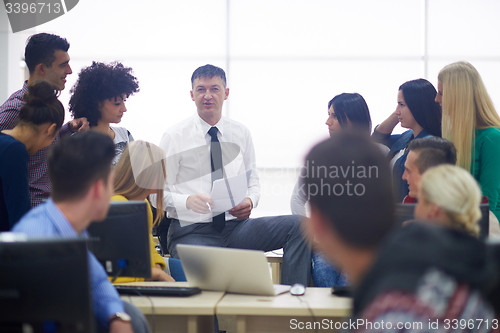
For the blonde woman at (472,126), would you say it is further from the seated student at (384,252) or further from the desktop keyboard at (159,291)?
the seated student at (384,252)

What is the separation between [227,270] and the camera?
1901 millimetres

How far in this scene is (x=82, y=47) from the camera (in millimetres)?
5152

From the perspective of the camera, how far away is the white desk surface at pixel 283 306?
→ 1744mm

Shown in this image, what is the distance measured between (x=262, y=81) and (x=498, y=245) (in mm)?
4031

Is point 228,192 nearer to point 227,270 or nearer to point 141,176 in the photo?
point 141,176

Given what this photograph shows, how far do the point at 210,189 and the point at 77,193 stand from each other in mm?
1975

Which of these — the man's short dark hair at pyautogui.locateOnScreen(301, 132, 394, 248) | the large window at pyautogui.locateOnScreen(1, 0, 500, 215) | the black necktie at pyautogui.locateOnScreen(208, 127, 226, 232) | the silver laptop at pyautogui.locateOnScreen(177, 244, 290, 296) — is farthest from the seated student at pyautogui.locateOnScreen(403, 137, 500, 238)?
the large window at pyautogui.locateOnScreen(1, 0, 500, 215)

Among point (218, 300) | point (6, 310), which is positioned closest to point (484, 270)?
point (6, 310)

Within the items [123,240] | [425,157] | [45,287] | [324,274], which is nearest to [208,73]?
[324,274]

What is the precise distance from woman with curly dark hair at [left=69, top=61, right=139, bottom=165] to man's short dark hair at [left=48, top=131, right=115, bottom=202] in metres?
1.77

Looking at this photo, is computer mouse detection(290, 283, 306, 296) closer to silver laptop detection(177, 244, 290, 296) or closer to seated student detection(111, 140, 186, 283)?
silver laptop detection(177, 244, 290, 296)

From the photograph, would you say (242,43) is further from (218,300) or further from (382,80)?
(218,300)

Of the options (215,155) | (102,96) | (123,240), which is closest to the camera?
(123,240)

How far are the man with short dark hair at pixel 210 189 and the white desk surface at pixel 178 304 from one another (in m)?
1.18
